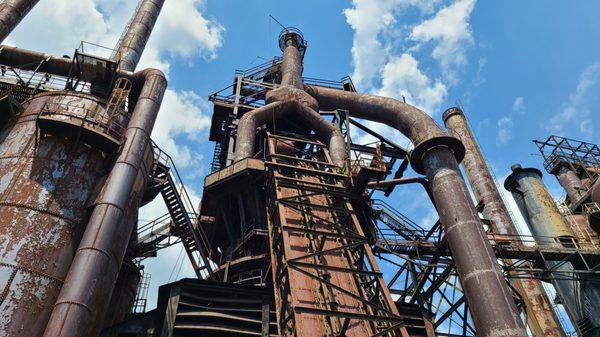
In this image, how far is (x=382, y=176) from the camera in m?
14.2

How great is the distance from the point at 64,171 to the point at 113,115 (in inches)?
96.2

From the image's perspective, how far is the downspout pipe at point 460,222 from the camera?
11.4 m

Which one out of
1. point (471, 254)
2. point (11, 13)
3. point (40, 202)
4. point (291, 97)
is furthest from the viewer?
point (291, 97)

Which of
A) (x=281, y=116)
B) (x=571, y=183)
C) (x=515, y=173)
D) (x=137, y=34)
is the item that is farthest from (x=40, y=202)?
(x=571, y=183)

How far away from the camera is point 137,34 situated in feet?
74.9

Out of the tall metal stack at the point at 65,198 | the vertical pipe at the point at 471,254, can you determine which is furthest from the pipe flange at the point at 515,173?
the tall metal stack at the point at 65,198

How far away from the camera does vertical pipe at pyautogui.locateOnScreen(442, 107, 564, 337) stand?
1875cm

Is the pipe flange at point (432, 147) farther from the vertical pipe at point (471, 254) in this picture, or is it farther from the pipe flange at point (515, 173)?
the pipe flange at point (515, 173)

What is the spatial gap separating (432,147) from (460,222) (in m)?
3.32

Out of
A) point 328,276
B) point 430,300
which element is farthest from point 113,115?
point 430,300

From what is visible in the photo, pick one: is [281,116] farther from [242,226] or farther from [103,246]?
[103,246]

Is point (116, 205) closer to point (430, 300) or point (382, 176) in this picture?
point (382, 176)

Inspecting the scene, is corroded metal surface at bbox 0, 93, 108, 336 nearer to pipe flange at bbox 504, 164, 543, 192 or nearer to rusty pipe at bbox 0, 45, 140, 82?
rusty pipe at bbox 0, 45, 140, 82

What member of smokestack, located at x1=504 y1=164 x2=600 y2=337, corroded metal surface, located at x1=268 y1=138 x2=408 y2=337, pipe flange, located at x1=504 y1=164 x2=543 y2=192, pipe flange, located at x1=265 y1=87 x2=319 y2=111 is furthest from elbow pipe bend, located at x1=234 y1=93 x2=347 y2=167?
pipe flange, located at x1=504 y1=164 x2=543 y2=192
